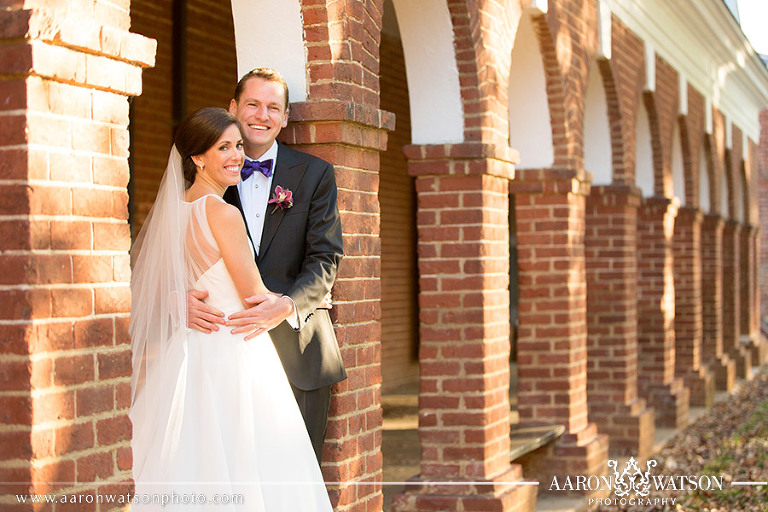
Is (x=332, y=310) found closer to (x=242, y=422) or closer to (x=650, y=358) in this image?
(x=242, y=422)

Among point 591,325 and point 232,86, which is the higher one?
point 232,86

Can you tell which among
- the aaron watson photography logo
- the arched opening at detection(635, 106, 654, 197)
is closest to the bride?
the aaron watson photography logo

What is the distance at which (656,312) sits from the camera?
1223 cm

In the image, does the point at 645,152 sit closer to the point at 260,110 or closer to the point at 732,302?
the point at 732,302

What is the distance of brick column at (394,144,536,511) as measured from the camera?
6.39 meters

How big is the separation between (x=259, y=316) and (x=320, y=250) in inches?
18.7

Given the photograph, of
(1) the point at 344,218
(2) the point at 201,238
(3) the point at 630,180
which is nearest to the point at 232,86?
(3) the point at 630,180

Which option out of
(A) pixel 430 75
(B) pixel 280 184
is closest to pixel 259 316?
(B) pixel 280 184

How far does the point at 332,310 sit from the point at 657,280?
8.21 m

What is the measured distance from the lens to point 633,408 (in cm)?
1024

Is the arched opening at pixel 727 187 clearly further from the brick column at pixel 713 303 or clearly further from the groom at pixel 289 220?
the groom at pixel 289 220

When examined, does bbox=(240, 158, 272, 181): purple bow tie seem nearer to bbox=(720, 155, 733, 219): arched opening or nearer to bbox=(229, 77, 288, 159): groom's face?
bbox=(229, 77, 288, 159): groom's face

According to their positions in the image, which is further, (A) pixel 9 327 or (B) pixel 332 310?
(B) pixel 332 310

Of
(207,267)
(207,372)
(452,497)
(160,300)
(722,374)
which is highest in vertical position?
(207,267)
